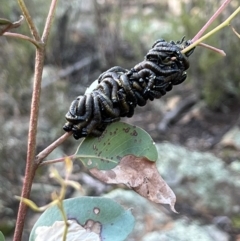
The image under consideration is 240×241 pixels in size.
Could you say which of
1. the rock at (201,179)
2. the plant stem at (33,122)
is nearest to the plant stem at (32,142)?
the plant stem at (33,122)

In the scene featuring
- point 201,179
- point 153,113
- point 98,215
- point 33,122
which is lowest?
point 201,179

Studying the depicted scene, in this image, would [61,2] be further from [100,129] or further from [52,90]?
[100,129]

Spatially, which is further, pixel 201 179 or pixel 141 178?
pixel 201 179

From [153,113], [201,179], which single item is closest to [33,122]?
[201,179]

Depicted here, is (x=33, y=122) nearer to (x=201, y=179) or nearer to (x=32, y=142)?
(x=32, y=142)

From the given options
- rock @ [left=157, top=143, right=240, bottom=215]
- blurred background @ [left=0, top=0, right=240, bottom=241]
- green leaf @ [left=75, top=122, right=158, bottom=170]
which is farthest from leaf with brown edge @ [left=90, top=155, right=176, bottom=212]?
rock @ [left=157, top=143, right=240, bottom=215]
